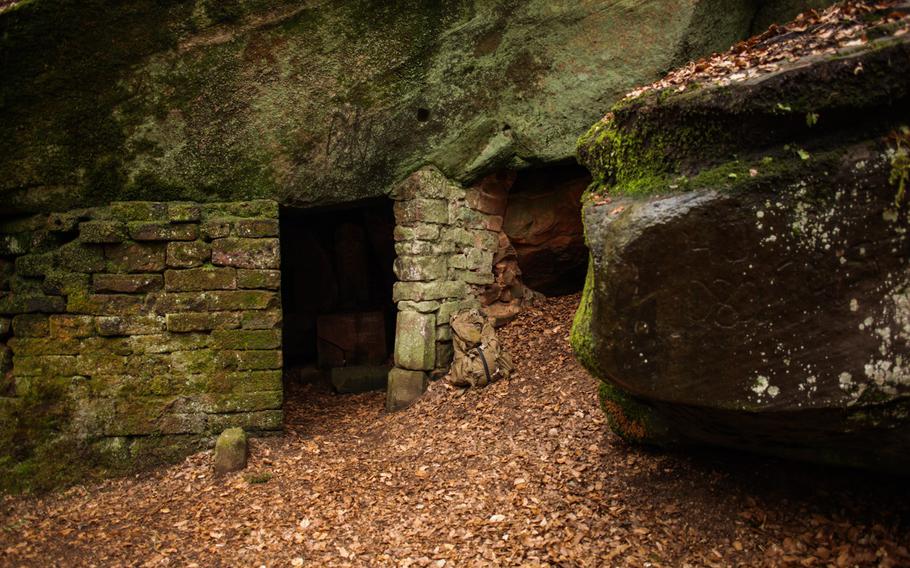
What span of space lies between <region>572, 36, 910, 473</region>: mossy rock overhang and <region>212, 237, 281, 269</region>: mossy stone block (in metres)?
3.16

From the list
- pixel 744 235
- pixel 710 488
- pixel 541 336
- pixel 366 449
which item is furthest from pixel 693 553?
pixel 541 336

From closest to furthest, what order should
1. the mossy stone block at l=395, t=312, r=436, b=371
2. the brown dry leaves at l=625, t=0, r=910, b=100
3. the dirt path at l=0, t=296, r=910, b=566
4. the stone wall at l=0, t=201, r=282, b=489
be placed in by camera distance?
the brown dry leaves at l=625, t=0, r=910, b=100 → the dirt path at l=0, t=296, r=910, b=566 → the stone wall at l=0, t=201, r=282, b=489 → the mossy stone block at l=395, t=312, r=436, b=371

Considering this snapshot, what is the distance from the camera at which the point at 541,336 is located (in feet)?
19.1

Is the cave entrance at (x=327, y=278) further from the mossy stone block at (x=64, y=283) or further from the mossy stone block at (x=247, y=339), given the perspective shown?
the mossy stone block at (x=64, y=283)

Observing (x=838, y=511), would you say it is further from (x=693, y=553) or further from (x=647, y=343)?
(x=647, y=343)

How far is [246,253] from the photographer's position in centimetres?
495

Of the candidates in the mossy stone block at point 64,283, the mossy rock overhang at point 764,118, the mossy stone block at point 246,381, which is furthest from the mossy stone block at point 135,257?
the mossy rock overhang at point 764,118

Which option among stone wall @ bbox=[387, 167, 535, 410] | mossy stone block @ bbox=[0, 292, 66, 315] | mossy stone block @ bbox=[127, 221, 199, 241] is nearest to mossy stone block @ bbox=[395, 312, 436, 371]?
stone wall @ bbox=[387, 167, 535, 410]

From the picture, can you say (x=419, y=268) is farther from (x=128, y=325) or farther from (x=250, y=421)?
(x=128, y=325)

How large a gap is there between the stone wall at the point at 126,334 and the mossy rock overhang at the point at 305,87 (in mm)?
282

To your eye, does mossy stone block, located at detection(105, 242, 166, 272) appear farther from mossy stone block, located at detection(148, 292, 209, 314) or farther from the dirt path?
the dirt path

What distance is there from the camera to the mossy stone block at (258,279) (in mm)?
4949

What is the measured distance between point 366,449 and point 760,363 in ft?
10.8

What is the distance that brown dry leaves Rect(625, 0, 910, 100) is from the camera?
2348 millimetres
